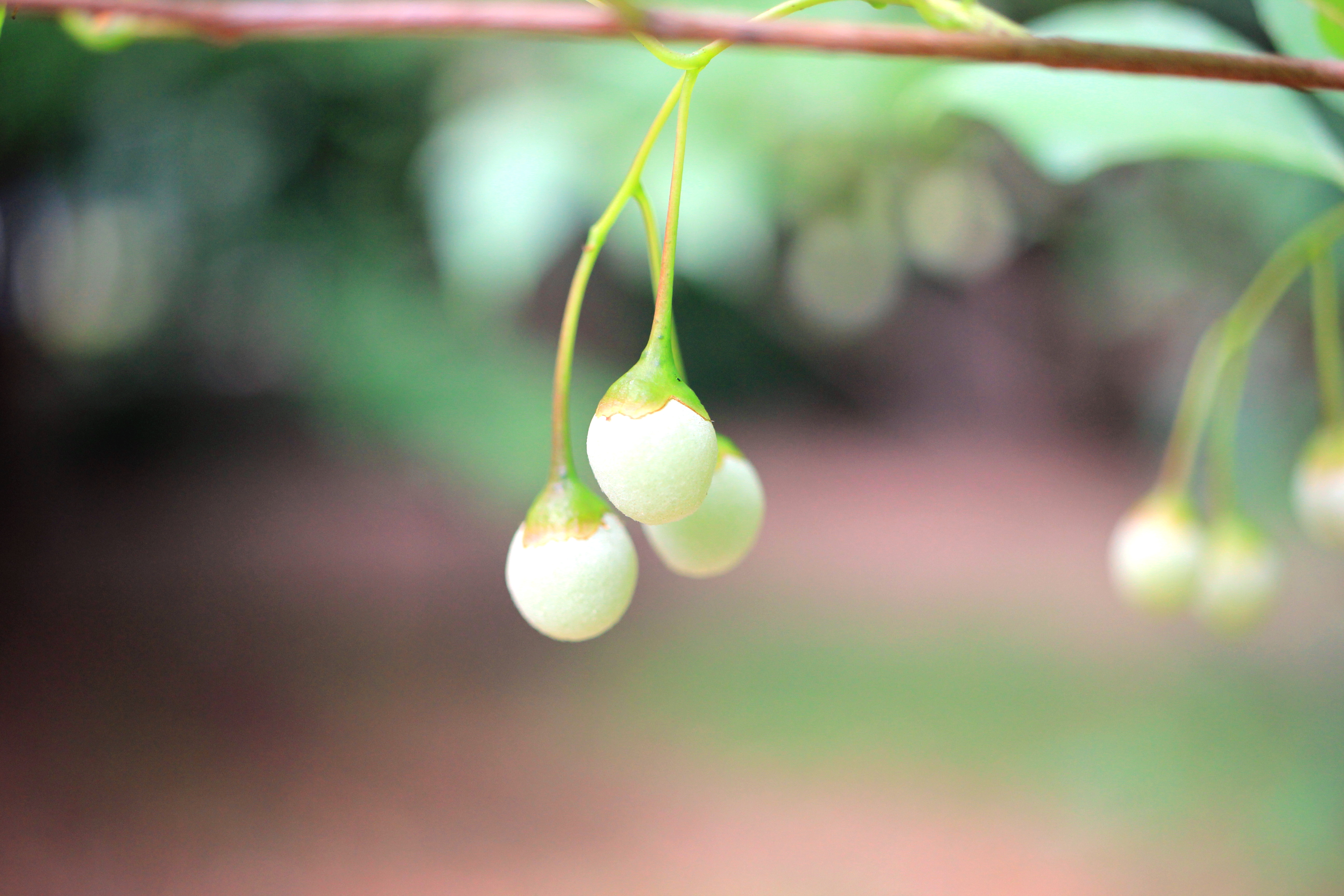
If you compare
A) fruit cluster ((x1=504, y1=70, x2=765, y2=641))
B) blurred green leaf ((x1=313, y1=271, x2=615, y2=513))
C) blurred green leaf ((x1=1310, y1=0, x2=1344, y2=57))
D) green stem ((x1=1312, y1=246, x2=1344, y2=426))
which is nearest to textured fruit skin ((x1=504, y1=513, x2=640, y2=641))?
fruit cluster ((x1=504, y1=70, x2=765, y2=641))

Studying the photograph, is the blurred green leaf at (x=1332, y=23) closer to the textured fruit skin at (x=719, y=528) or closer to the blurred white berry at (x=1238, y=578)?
the textured fruit skin at (x=719, y=528)

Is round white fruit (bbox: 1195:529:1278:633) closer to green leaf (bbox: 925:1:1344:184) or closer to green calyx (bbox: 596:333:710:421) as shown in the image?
green leaf (bbox: 925:1:1344:184)

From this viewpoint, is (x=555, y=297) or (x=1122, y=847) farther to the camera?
(x=555, y=297)

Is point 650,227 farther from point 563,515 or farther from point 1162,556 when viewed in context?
point 1162,556

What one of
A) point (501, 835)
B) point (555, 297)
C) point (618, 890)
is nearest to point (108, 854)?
point (501, 835)

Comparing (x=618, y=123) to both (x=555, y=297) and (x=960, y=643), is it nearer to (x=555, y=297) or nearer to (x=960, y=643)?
(x=960, y=643)

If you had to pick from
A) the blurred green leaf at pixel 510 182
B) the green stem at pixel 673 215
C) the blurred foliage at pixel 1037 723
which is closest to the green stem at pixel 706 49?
the green stem at pixel 673 215
